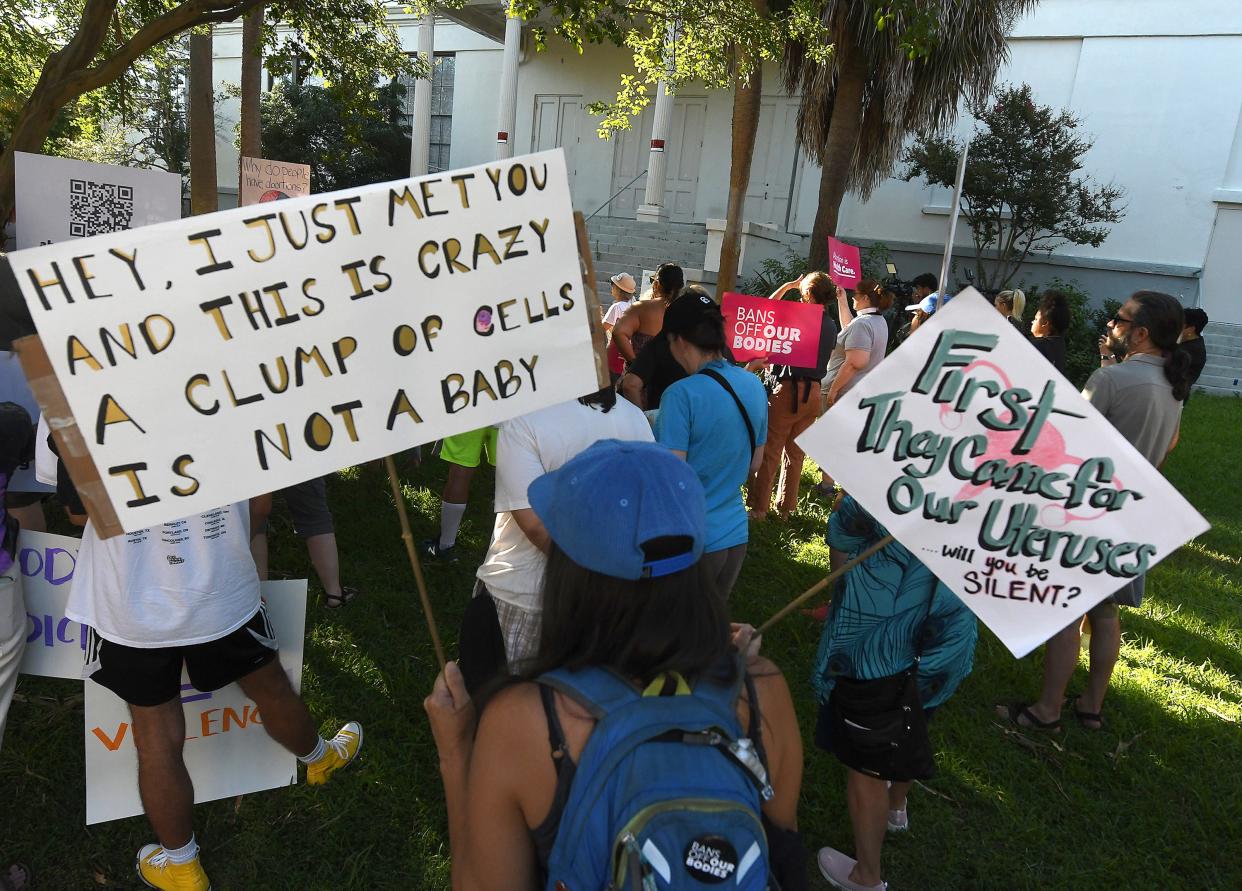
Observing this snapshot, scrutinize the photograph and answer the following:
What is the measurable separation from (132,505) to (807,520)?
528 cm

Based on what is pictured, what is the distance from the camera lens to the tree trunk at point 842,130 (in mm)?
10117

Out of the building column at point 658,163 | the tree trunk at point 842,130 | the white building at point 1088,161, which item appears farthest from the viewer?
the white building at point 1088,161

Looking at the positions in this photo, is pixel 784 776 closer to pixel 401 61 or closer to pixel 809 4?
pixel 809 4

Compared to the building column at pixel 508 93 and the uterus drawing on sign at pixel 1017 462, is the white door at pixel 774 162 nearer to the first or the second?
the building column at pixel 508 93

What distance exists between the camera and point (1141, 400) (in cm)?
336

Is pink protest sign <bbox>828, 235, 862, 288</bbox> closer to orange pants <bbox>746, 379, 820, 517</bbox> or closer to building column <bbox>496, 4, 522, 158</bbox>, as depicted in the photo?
orange pants <bbox>746, 379, 820, 517</bbox>

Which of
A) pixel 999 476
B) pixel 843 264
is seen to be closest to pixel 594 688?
pixel 999 476

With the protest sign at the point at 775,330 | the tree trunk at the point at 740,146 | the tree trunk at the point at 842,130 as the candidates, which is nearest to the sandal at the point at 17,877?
the protest sign at the point at 775,330

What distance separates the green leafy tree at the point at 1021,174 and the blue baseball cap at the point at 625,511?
15.0 metres

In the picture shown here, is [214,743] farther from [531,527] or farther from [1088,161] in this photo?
[1088,161]

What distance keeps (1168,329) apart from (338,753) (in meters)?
3.66

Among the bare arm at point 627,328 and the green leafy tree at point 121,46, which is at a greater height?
the green leafy tree at point 121,46

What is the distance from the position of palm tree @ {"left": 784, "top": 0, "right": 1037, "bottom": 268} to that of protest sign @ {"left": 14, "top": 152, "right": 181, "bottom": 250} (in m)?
7.62

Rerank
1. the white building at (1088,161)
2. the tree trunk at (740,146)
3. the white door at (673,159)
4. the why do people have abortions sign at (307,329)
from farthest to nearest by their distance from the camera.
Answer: the white door at (673,159) → the white building at (1088,161) → the tree trunk at (740,146) → the why do people have abortions sign at (307,329)
